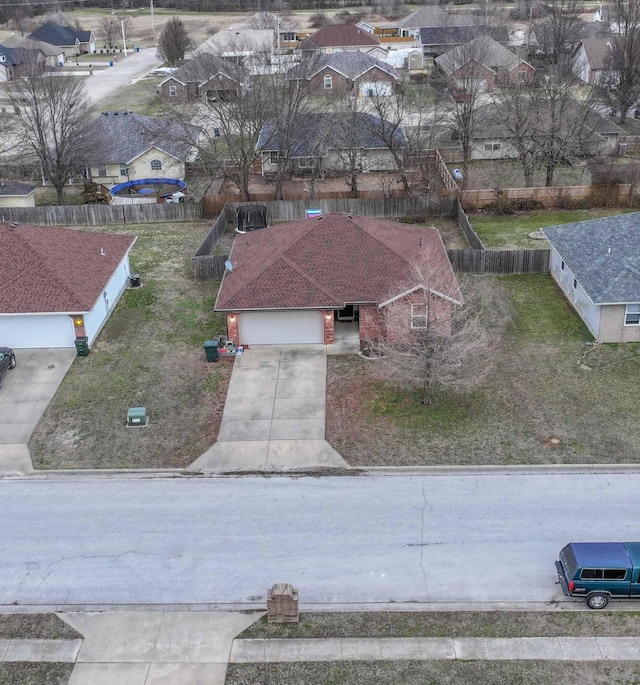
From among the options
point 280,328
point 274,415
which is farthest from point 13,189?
point 274,415

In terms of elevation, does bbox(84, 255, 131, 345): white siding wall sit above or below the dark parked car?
above

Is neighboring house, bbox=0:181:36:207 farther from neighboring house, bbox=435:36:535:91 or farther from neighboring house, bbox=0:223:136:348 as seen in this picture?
neighboring house, bbox=435:36:535:91

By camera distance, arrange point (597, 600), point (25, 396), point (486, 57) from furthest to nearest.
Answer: point (486, 57), point (25, 396), point (597, 600)

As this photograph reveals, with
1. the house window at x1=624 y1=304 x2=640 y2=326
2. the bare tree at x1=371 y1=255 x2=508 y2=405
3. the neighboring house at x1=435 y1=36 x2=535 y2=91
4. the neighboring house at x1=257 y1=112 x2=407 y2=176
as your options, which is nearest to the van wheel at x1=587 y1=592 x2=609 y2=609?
the bare tree at x1=371 y1=255 x2=508 y2=405

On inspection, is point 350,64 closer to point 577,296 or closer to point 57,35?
point 577,296

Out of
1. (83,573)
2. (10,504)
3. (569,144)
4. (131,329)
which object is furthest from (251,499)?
(569,144)
